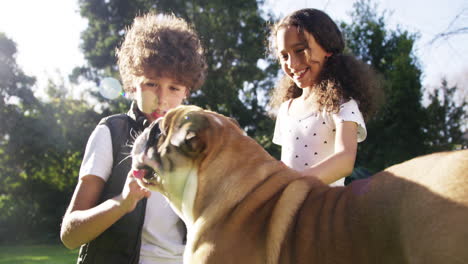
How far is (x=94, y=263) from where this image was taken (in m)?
3.10

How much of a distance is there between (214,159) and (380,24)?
40726 mm

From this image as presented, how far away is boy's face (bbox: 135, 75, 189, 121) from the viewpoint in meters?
3.58

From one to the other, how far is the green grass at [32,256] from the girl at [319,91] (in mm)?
22125

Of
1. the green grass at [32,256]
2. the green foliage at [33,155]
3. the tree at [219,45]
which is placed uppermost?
the tree at [219,45]

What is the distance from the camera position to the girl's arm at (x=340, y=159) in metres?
3.28

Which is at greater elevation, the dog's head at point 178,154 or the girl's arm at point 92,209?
the dog's head at point 178,154

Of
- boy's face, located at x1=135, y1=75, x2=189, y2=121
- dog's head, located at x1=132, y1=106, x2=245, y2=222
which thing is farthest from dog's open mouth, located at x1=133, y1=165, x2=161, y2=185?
boy's face, located at x1=135, y1=75, x2=189, y2=121

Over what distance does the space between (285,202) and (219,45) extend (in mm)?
34020

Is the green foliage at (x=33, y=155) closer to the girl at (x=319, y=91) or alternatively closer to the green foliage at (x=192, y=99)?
the green foliage at (x=192, y=99)

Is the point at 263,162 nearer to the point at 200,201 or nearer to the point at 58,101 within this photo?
the point at 200,201

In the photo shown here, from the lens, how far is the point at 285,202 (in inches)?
113

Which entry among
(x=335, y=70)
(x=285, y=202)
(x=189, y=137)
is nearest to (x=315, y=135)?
(x=335, y=70)

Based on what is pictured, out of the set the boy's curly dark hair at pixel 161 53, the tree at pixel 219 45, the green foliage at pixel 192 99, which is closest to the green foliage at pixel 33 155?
the green foliage at pixel 192 99

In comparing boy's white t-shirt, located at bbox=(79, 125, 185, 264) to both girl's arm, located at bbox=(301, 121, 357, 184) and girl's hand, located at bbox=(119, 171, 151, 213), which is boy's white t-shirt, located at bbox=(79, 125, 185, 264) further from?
girl's arm, located at bbox=(301, 121, 357, 184)
